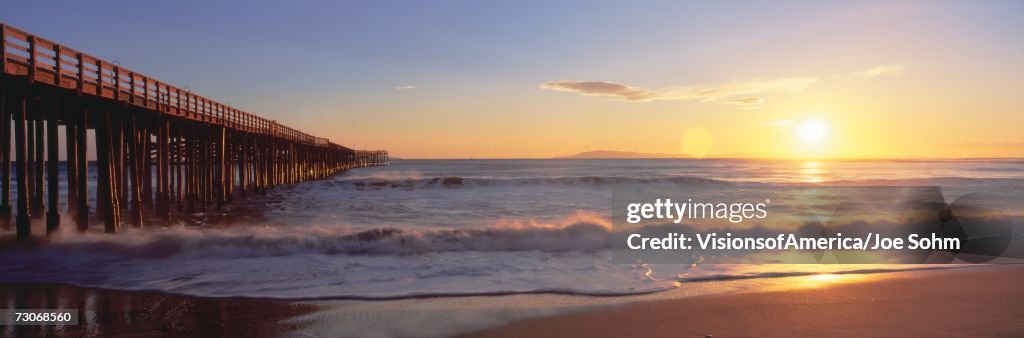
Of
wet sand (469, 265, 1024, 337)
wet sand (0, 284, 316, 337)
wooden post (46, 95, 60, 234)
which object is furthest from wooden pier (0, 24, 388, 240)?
wet sand (469, 265, 1024, 337)

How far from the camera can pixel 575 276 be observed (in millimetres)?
9227

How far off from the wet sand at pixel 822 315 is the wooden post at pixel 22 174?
9055mm

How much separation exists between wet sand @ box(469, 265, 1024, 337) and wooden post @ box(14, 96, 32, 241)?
905cm

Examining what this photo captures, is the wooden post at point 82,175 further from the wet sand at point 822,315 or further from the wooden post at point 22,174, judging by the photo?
the wet sand at point 822,315

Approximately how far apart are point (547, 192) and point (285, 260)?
22279 mm

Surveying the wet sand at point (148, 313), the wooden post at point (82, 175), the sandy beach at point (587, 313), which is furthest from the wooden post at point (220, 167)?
the sandy beach at point (587, 313)

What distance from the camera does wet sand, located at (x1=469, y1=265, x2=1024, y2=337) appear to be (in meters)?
6.09

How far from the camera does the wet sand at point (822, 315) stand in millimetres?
6094

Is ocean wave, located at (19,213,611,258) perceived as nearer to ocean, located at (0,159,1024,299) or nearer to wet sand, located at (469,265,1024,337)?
ocean, located at (0,159,1024,299)

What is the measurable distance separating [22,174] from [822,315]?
1198 cm

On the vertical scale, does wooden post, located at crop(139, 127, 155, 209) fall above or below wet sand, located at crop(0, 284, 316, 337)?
above

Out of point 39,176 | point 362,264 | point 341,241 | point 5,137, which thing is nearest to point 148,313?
point 362,264

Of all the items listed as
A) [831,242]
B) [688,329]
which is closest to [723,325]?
[688,329]

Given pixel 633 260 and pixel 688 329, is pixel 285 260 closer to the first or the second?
pixel 633 260
